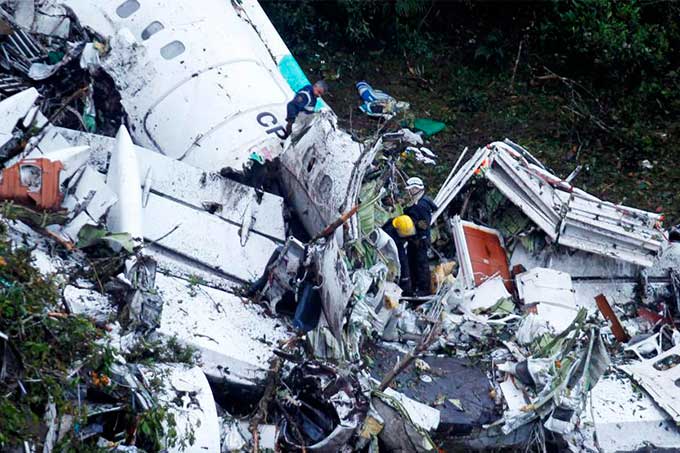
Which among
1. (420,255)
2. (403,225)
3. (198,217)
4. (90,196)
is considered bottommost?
(420,255)

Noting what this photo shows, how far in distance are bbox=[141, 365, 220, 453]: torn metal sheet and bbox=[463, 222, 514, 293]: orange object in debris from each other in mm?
3358

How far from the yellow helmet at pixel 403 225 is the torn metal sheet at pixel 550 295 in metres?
1.10

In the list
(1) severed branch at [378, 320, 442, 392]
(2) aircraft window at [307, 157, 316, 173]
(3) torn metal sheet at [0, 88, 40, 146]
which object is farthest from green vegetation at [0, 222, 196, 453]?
(2) aircraft window at [307, 157, 316, 173]

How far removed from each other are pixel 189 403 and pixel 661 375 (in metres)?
3.87

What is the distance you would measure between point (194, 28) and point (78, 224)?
292 cm

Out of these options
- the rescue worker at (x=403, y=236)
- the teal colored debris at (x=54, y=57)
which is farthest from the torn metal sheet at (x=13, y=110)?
the rescue worker at (x=403, y=236)

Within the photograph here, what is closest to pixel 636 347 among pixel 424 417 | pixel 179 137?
pixel 424 417

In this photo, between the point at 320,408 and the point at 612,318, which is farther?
the point at 612,318

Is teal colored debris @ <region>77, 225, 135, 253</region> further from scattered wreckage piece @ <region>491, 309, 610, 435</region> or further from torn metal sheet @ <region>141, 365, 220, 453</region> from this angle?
scattered wreckage piece @ <region>491, 309, 610, 435</region>

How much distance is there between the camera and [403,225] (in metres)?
8.61

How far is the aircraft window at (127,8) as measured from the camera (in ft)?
31.5

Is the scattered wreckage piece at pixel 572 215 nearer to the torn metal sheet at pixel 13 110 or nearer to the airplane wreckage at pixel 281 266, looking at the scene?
the airplane wreckage at pixel 281 266

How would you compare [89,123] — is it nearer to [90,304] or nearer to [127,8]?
[127,8]

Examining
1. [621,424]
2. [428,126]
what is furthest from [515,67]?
[621,424]
